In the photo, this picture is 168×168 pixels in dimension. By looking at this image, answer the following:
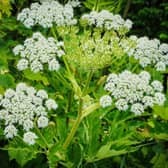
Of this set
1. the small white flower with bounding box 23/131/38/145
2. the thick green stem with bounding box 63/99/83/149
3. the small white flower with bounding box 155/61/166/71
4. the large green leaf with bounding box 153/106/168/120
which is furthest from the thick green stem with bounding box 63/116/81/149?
the small white flower with bounding box 155/61/166/71

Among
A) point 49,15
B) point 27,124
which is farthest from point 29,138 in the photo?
point 49,15

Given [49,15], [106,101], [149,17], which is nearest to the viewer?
[106,101]

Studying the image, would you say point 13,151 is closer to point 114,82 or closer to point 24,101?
point 24,101

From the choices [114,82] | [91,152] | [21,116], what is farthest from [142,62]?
[21,116]

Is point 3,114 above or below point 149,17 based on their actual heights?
below

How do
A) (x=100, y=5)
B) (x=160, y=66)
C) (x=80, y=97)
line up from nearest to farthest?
(x=80, y=97)
(x=160, y=66)
(x=100, y=5)

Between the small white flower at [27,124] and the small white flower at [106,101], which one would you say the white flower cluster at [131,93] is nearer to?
the small white flower at [106,101]

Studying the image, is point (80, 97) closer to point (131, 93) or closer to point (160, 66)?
point (131, 93)

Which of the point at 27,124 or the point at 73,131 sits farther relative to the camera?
the point at 73,131
